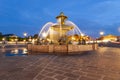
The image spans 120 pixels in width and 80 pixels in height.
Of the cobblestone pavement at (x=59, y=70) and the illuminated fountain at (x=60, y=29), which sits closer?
the cobblestone pavement at (x=59, y=70)

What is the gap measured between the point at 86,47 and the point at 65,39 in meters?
2.78

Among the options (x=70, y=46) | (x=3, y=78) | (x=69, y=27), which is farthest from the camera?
(x=69, y=27)

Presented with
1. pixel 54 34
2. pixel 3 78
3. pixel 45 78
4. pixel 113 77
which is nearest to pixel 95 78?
pixel 113 77

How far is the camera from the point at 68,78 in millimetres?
4848

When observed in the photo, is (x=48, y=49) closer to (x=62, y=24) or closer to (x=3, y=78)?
(x=62, y=24)

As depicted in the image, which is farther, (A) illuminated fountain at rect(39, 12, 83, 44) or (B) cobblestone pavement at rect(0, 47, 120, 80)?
(A) illuminated fountain at rect(39, 12, 83, 44)

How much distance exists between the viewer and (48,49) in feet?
45.6

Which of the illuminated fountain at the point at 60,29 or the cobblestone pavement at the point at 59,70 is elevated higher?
the illuminated fountain at the point at 60,29

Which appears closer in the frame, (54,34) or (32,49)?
(32,49)

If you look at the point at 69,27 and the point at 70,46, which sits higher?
the point at 69,27

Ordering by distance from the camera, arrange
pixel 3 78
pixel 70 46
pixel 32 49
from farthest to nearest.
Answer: pixel 32 49 → pixel 70 46 → pixel 3 78

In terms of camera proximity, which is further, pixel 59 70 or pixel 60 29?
pixel 60 29

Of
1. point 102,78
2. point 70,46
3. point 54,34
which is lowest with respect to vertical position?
point 102,78

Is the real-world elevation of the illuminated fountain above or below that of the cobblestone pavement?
above
